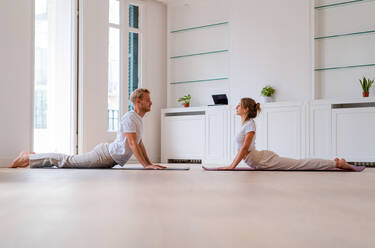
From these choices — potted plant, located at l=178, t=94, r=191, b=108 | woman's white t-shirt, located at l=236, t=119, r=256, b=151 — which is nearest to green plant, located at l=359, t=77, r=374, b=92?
woman's white t-shirt, located at l=236, t=119, r=256, b=151

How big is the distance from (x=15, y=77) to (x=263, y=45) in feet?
10.1

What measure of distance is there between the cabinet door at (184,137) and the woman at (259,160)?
238cm

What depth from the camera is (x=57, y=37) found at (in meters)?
5.79

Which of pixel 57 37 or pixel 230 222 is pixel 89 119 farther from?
pixel 230 222

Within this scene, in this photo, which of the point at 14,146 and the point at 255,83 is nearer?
the point at 14,146

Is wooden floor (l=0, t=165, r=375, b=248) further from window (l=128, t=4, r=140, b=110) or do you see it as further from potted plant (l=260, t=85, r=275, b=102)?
window (l=128, t=4, r=140, b=110)

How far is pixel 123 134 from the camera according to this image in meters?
3.78

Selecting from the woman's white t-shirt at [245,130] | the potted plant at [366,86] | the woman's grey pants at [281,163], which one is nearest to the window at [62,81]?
the woman's white t-shirt at [245,130]

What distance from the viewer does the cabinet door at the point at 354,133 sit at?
16.3ft

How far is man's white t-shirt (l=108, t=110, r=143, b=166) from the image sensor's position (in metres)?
3.69

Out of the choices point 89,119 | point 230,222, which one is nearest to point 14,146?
point 89,119

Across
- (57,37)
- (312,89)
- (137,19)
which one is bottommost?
(312,89)

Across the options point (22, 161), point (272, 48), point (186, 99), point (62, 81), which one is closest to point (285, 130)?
point (272, 48)

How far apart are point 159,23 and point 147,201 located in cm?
576
